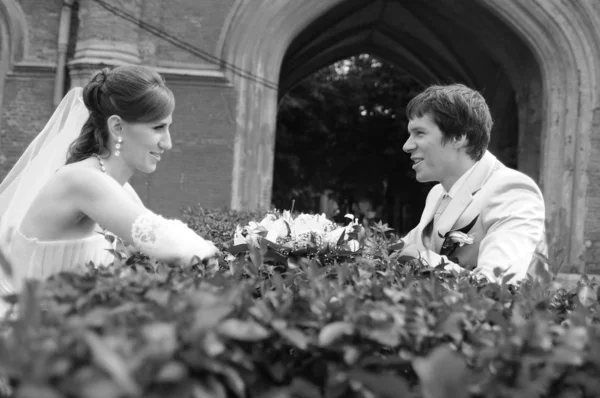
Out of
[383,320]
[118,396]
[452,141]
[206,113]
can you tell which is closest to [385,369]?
[383,320]

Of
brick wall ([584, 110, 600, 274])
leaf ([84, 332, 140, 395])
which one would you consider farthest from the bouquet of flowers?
brick wall ([584, 110, 600, 274])

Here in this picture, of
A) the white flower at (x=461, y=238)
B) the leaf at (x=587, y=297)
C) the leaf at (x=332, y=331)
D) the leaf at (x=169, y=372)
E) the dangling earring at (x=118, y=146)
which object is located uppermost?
the dangling earring at (x=118, y=146)

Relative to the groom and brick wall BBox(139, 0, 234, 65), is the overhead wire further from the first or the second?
the groom

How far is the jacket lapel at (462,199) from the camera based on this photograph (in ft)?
11.3

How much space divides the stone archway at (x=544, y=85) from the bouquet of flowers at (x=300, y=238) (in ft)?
25.4

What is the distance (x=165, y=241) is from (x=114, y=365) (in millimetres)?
1632

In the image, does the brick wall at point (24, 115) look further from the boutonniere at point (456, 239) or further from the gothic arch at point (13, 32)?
the boutonniere at point (456, 239)

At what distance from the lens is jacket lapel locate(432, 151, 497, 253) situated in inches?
136

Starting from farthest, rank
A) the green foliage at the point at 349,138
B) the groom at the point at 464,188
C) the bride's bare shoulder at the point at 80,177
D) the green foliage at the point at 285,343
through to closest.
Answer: the green foliage at the point at 349,138, the groom at the point at 464,188, the bride's bare shoulder at the point at 80,177, the green foliage at the point at 285,343

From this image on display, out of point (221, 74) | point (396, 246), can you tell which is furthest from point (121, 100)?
point (221, 74)

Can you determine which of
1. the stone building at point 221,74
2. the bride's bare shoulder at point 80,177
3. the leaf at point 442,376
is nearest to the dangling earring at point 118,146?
the bride's bare shoulder at point 80,177

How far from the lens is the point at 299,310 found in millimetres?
1662

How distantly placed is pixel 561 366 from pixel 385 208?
2303 cm

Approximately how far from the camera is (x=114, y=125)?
129 inches
